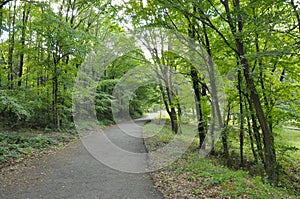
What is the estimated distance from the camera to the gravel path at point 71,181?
459cm

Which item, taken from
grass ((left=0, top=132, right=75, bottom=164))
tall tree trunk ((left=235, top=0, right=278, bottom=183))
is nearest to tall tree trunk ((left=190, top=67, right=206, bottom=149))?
tall tree trunk ((left=235, top=0, right=278, bottom=183))

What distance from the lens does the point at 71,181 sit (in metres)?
5.38

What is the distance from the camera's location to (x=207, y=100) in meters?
8.61

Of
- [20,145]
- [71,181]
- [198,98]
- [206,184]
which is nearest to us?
[206,184]

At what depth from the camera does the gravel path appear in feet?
15.1

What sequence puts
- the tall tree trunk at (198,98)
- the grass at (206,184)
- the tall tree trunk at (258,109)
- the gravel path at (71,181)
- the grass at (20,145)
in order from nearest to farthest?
the grass at (206,184) → the gravel path at (71,181) → the tall tree trunk at (258,109) → the grass at (20,145) → the tall tree trunk at (198,98)

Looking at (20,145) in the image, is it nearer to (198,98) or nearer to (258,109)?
(198,98)

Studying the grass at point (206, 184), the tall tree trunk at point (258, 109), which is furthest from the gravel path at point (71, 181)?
the tall tree trunk at point (258, 109)

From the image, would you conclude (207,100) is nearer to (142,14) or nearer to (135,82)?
(142,14)

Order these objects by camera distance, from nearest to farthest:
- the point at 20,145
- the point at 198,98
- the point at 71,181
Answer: the point at 71,181 < the point at 20,145 < the point at 198,98

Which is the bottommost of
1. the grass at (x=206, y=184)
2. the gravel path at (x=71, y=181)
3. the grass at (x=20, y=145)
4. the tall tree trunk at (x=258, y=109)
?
the gravel path at (x=71, y=181)

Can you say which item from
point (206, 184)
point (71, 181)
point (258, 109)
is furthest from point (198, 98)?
point (71, 181)

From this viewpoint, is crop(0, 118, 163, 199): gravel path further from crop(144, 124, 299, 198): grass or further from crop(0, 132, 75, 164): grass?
crop(0, 132, 75, 164): grass

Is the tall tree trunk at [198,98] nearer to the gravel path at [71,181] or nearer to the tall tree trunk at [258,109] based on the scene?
the tall tree trunk at [258,109]
